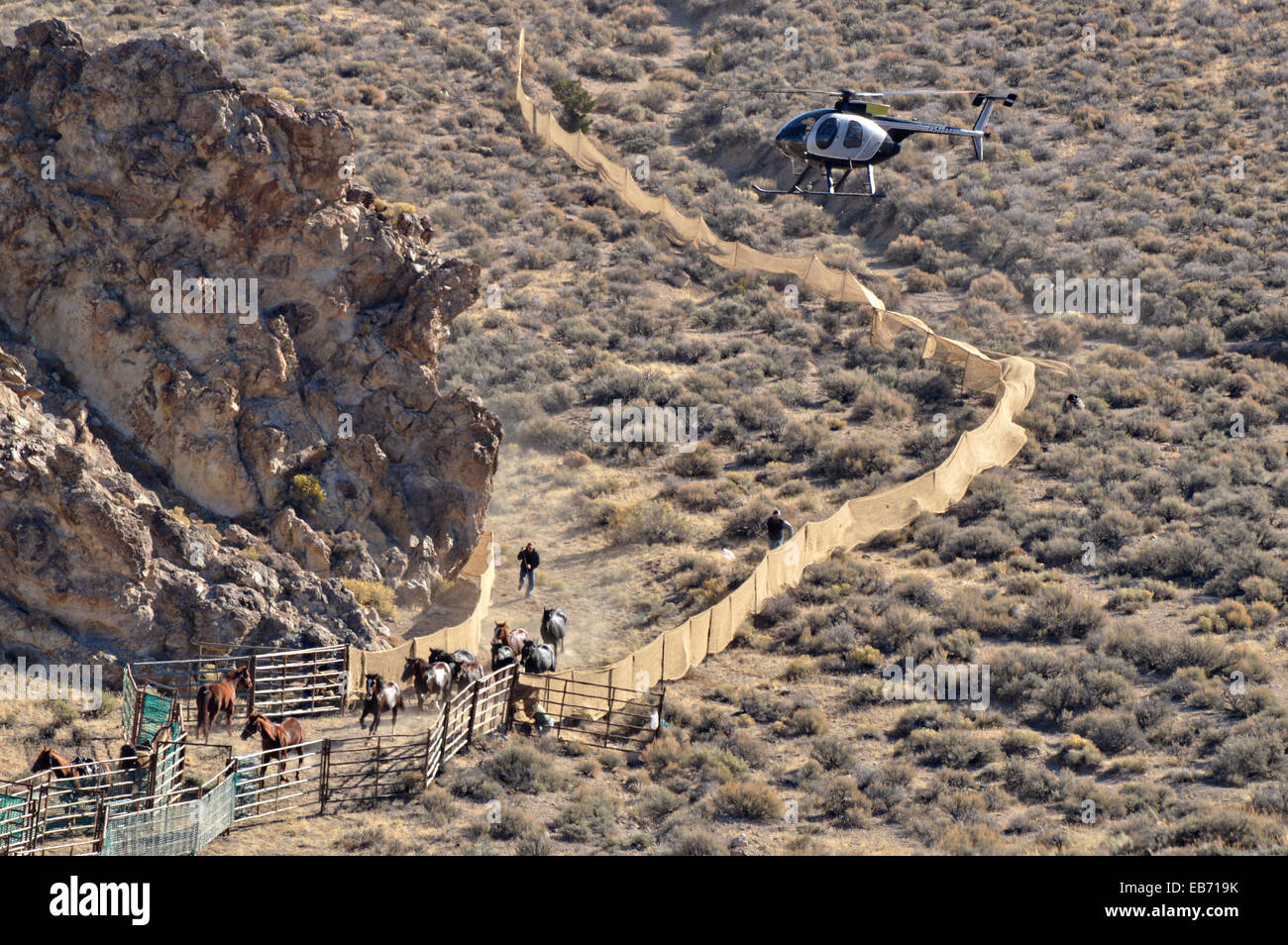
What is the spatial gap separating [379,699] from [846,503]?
1192 centimetres

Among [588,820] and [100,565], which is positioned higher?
[100,565]

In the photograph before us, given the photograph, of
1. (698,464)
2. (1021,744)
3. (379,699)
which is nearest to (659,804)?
(379,699)

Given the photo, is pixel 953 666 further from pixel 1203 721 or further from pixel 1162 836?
pixel 1162 836

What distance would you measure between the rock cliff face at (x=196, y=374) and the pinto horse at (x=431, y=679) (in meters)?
2.07

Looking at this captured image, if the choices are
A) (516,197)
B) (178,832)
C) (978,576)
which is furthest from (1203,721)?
(516,197)

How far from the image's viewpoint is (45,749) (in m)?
16.5

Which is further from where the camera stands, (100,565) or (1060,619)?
(1060,619)

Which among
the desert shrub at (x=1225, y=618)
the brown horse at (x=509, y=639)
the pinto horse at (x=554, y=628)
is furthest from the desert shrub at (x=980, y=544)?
the brown horse at (x=509, y=639)

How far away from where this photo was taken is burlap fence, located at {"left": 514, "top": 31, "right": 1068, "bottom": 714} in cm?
2294

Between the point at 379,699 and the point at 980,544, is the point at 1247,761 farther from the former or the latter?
the point at 379,699

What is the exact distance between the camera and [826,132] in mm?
28281

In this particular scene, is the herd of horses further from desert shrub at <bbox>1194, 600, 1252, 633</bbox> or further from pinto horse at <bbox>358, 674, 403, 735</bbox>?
desert shrub at <bbox>1194, 600, 1252, 633</bbox>

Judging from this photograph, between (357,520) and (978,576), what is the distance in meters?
12.0

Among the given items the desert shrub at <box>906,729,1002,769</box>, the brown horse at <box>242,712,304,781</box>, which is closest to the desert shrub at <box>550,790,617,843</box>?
the brown horse at <box>242,712,304,781</box>
